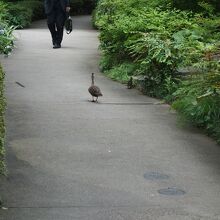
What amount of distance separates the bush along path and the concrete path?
1.17 ft

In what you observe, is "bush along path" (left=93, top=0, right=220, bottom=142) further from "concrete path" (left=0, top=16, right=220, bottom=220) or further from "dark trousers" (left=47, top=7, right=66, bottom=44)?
"dark trousers" (left=47, top=7, right=66, bottom=44)

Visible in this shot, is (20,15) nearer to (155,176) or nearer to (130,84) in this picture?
(130,84)

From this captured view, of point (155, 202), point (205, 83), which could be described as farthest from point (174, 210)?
point (205, 83)

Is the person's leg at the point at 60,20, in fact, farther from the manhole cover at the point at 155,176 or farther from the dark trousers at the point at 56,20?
the manhole cover at the point at 155,176

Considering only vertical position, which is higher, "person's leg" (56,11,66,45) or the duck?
"person's leg" (56,11,66,45)

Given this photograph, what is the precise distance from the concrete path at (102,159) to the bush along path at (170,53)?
36 centimetres

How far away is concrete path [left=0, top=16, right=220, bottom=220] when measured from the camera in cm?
569

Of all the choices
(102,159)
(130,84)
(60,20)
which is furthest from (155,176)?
(60,20)

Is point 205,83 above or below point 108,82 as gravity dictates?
above

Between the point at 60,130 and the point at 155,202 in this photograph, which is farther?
the point at 60,130

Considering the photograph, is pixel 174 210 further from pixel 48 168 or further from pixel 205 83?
pixel 205 83

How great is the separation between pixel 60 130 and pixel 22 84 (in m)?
3.86

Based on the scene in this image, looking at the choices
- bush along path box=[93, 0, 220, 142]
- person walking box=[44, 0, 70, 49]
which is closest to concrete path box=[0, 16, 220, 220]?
bush along path box=[93, 0, 220, 142]

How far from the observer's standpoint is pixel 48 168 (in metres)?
6.81
